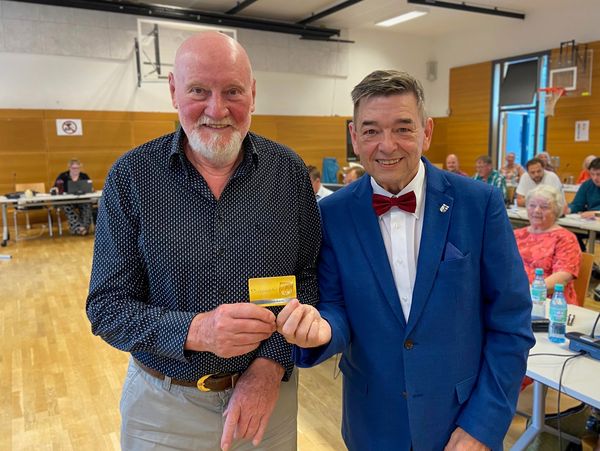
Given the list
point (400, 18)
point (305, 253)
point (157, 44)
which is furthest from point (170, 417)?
point (400, 18)

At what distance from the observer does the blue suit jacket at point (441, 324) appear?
1431mm

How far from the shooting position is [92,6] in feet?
34.9

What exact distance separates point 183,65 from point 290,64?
12.8 meters

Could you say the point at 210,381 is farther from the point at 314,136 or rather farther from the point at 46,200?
the point at 314,136

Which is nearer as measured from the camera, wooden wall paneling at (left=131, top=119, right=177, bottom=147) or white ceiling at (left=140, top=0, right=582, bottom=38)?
white ceiling at (left=140, top=0, right=582, bottom=38)

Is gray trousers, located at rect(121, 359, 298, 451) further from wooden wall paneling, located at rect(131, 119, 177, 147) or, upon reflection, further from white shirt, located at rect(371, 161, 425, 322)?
wooden wall paneling, located at rect(131, 119, 177, 147)

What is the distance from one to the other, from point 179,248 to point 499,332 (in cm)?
102

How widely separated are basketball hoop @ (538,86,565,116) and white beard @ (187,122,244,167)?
12.1 m

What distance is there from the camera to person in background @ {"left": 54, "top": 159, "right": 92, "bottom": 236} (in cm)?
1047

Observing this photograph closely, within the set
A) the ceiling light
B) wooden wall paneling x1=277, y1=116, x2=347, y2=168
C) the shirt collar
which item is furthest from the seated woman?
wooden wall paneling x1=277, y1=116, x2=347, y2=168

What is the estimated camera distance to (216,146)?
1454mm

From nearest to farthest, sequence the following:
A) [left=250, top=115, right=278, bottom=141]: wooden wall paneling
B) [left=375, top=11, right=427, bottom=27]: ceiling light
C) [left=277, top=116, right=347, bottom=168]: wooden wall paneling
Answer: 1. [left=375, top=11, right=427, bottom=27]: ceiling light
2. [left=250, top=115, right=278, bottom=141]: wooden wall paneling
3. [left=277, top=116, right=347, bottom=168]: wooden wall paneling

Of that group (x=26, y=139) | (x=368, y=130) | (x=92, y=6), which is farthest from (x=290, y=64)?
(x=368, y=130)

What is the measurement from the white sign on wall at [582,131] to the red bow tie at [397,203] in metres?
12.2
